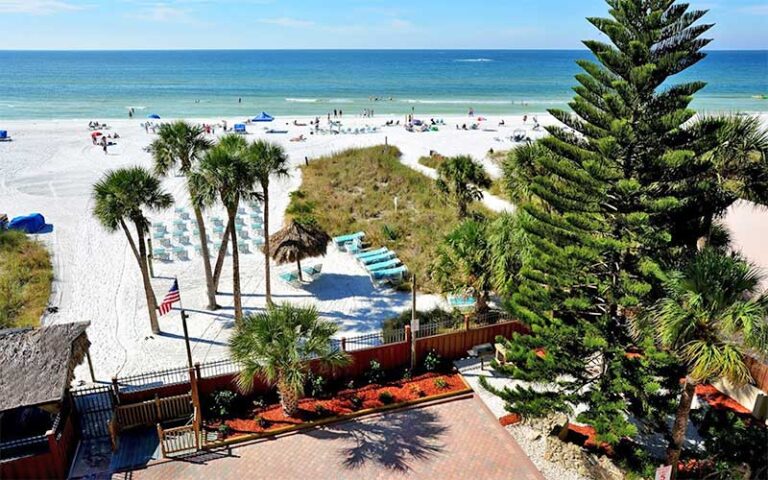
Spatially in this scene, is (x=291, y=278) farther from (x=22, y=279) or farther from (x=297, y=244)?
(x=22, y=279)

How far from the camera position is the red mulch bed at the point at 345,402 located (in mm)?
10141

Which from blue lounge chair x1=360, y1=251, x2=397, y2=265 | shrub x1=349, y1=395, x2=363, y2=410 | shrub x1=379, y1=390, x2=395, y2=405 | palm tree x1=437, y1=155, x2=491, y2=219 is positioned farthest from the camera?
Answer: palm tree x1=437, y1=155, x2=491, y2=219

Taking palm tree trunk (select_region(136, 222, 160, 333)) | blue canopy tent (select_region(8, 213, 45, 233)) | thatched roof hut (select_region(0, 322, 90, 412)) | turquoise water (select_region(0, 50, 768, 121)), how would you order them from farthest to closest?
turquoise water (select_region(0, 50, 768, 121)) → blue canopy tent (select_region(8, 213, 45, 233)) → palm tree trunk (select_region(136, 222, 160, 333)) → thatched roof hut (select_region(0, 322, 90, 412))

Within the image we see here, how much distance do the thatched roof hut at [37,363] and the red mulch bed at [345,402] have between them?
111 inches

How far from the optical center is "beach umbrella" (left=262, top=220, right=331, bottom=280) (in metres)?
15.4

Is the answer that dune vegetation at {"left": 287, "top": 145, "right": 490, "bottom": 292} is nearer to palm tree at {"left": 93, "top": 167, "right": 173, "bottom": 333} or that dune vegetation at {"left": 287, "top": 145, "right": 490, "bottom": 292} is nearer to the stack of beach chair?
the stack of beach chair

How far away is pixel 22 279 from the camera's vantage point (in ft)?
51.8

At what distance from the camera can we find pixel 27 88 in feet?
259

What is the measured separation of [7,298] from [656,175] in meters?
16.6

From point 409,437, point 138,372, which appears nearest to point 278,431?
point 409,437

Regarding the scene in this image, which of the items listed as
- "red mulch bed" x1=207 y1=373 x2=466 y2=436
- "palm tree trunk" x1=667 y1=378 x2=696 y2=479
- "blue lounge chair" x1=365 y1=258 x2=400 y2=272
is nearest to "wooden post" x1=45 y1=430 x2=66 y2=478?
"red mulch bed" x1=207 y1=373 x2=466 y2=436

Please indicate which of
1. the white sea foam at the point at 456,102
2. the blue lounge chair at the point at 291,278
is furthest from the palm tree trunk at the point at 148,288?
the white sea foam at the point at 456,102

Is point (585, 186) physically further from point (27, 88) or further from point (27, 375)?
point (27, 88)

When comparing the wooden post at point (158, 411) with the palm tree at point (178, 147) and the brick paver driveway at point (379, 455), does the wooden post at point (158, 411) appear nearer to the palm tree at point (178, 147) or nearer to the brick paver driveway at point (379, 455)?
the brick paver driveway at point (379, 455)
